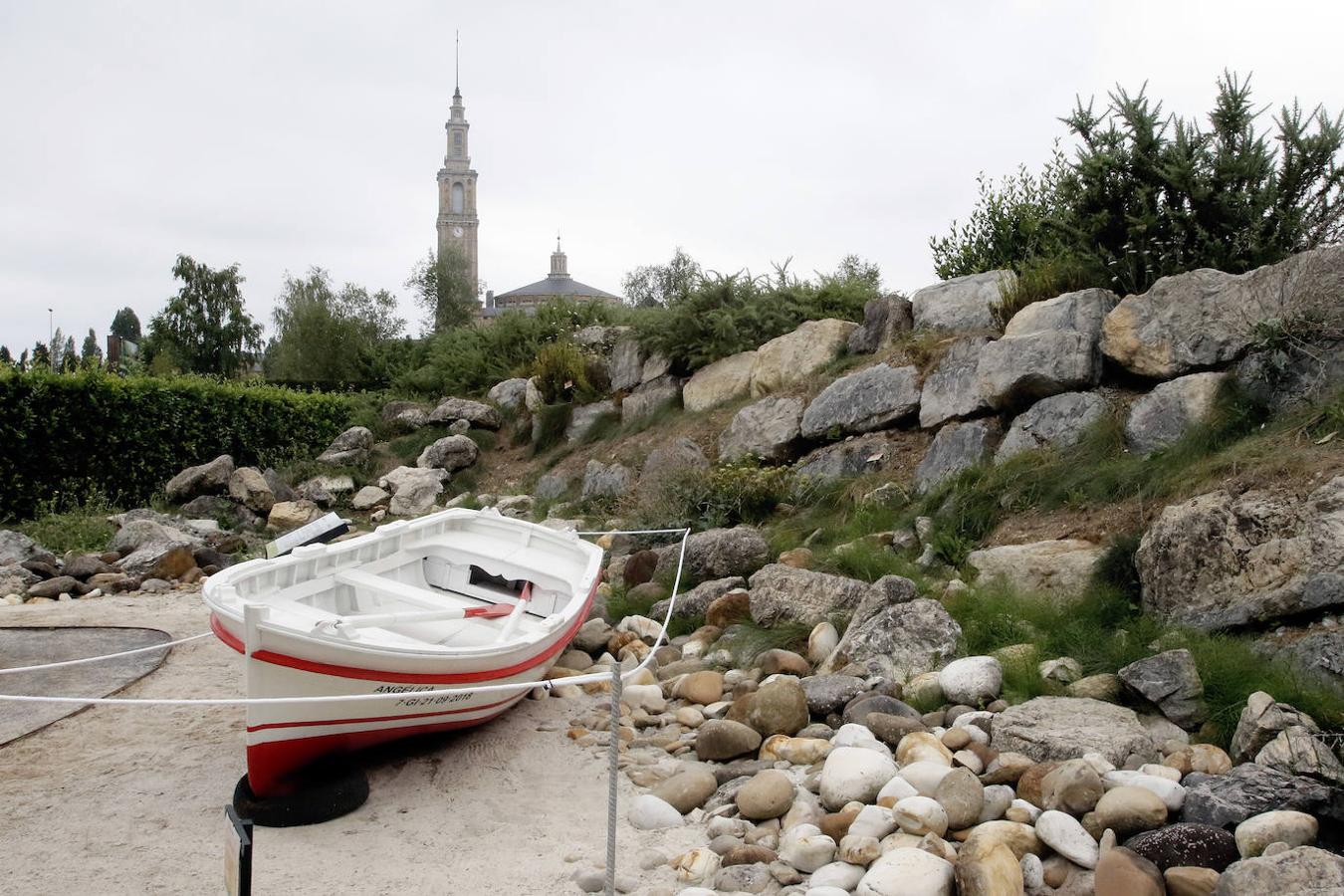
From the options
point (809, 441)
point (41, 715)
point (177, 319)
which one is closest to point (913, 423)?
point (809, 441)

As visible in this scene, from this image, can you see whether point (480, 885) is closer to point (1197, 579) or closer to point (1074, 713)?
point (1074, 713)

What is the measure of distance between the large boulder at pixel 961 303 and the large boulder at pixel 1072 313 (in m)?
0.95

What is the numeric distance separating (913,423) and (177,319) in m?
34.6

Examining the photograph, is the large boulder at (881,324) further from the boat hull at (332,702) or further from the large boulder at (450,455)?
the boat hull at (332,702)

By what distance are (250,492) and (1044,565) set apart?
10.8 meters

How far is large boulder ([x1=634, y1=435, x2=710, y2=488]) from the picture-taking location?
34.1 feet

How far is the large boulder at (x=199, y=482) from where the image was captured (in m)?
12.8

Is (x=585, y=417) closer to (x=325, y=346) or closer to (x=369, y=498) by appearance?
(x=369, y=498)

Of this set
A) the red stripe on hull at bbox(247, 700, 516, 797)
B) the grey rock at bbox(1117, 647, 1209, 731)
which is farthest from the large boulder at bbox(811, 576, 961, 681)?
the red stripe on hull at bbox(247, 700, 516, 797)

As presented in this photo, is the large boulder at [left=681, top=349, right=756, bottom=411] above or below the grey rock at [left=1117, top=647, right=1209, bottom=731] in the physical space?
above

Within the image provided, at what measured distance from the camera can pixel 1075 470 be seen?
272 inches

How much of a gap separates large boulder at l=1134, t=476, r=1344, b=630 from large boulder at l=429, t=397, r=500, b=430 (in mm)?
12108

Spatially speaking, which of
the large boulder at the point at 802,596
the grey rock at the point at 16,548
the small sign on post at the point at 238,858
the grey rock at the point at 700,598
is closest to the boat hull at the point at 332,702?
the small sign on post at the point at 238,858

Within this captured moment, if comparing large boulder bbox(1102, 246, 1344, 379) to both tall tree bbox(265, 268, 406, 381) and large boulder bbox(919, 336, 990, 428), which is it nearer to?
large boulder bbox(919, 336, 990, 428)
